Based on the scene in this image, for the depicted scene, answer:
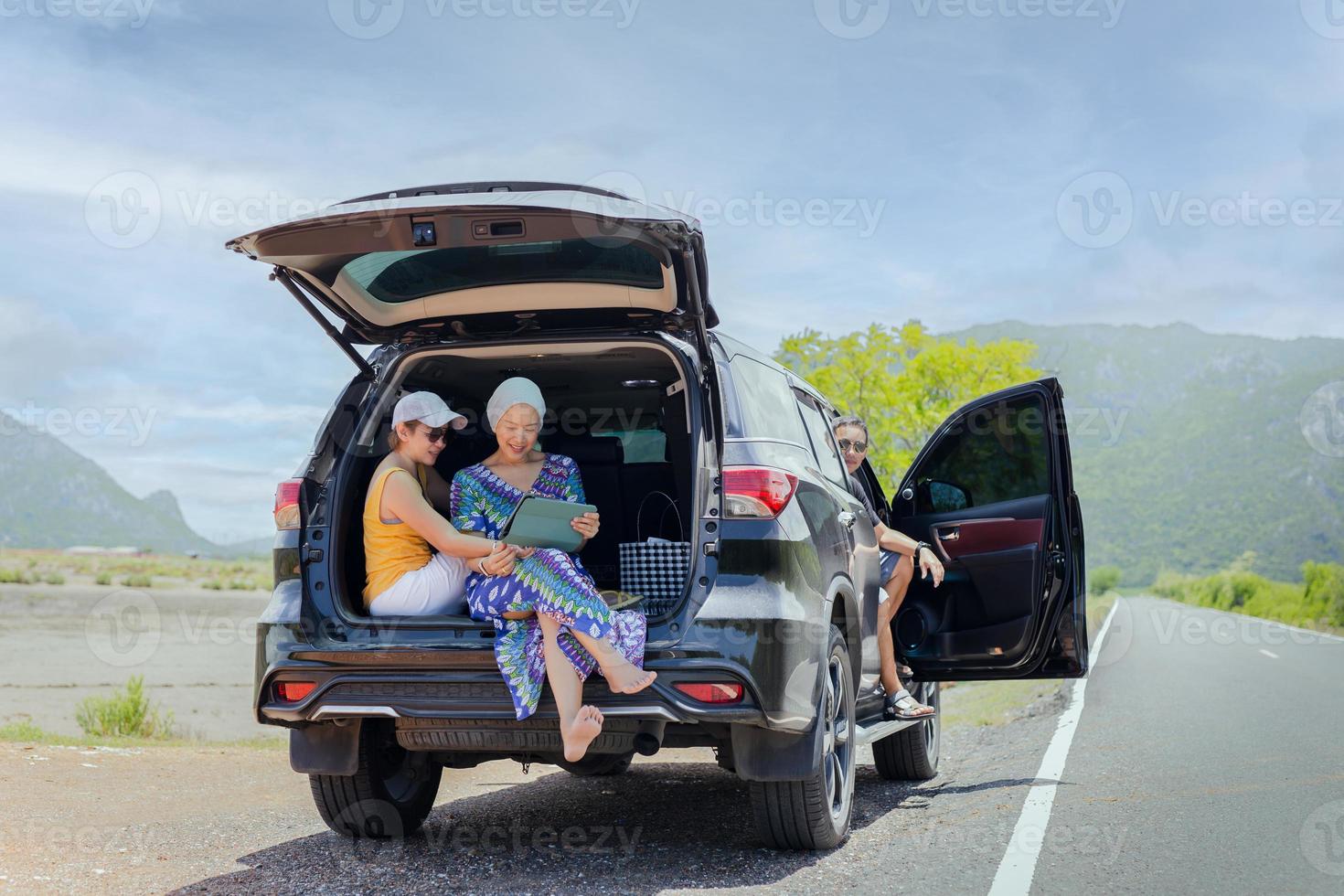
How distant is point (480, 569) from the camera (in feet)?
15.7

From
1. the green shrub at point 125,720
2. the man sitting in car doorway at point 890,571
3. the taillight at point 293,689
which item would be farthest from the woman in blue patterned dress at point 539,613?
the green shrub at point 125,720

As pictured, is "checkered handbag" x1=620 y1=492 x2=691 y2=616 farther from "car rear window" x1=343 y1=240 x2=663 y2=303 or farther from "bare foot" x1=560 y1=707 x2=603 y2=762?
"car rear window" x1=343 y1=240 x2=663 y2=303

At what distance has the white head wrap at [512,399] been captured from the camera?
5.16 metres

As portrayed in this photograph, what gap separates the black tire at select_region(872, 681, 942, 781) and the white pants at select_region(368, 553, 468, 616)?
3.30 meters

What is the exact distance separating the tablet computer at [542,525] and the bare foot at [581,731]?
2.20 feet

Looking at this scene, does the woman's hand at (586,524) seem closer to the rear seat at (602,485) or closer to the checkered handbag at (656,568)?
the checkered handbag at (656,568)

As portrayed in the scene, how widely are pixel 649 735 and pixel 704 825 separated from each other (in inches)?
63.3

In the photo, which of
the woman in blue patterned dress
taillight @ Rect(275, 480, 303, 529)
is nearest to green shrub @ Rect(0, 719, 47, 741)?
taillight @ Rect(275, 480, 303, 529)

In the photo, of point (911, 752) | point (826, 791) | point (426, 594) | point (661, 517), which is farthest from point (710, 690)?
point (911, 752)

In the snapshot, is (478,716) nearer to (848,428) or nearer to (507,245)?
(507,245)

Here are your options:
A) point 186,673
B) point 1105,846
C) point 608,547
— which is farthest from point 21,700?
point 1105,846

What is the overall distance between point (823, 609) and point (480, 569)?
4.49 feet

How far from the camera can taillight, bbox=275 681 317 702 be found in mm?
4715

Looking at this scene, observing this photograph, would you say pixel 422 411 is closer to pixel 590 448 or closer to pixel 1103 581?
pixel 590 448
